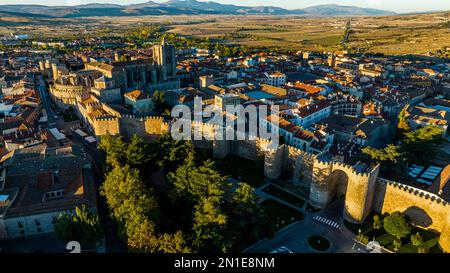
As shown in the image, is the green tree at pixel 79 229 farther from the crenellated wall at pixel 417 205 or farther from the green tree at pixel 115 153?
the crenellated wall at pixel 417 205

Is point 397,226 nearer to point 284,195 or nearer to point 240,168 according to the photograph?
point 284,195

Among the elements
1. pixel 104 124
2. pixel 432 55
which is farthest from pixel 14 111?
pixel 432 55

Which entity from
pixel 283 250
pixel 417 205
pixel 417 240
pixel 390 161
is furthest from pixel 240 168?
pixel 417 240

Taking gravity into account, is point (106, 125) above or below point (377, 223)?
above


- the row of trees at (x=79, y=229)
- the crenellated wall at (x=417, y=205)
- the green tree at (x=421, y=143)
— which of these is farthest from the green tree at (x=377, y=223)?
the row of trees at (x=79, y=229)

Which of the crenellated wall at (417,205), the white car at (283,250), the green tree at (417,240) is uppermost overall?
the crenellated wall at (417,205)

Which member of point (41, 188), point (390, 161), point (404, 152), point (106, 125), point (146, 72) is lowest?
point (404, 152)

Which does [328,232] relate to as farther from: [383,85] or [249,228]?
[383,85]
